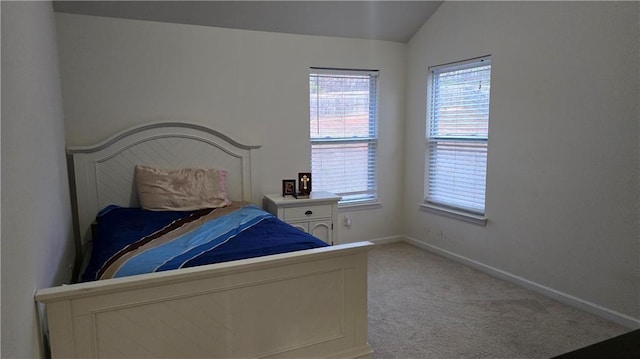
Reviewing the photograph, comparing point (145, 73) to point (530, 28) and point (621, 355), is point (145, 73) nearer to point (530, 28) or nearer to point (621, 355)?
point (530, 28)

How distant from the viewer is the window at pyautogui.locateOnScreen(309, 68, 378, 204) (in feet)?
13.4

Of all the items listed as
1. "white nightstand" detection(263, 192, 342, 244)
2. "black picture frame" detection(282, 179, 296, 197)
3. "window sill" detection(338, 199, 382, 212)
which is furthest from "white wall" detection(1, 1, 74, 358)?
"window sill" detection(338, 199, 382, 212)

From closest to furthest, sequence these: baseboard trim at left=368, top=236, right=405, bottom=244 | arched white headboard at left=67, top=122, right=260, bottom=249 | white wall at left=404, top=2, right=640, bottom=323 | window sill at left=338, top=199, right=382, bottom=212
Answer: white wall at left=404, top=2, right=640, bottom=323
arched white headboard at left=67, top=122, right=260, bottom=249
window sill at left=338, top=199, right=382, bottom=212
baseboard trim at left=368, top=236, right=405, bottom=244

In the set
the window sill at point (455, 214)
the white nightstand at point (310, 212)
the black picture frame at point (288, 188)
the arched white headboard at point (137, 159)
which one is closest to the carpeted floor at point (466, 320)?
the window sill at point (455, 214)

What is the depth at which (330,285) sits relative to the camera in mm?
1948

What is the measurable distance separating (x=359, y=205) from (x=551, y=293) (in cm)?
192

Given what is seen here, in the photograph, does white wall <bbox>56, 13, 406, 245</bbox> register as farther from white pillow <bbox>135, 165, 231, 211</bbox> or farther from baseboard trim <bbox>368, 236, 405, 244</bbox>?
white pillow <bbox>135, 165, 231, 211</bbox>

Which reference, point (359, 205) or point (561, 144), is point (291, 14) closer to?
point (359, 205)

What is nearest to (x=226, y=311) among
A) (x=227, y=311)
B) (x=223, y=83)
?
(x=227, y=311)

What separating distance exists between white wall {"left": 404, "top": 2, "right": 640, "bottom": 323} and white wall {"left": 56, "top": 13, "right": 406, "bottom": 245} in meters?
0.92

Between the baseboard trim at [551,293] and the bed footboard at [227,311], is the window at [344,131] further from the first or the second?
the bed footboard at [227,311]

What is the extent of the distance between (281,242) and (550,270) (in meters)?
2.14

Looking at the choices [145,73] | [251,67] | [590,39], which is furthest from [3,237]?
[590,39]

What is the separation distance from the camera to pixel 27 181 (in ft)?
4.68
